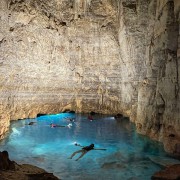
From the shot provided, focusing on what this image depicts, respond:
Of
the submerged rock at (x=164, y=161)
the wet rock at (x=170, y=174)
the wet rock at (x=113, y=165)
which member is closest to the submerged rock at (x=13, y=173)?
the wet rock at (x=113, y=165)

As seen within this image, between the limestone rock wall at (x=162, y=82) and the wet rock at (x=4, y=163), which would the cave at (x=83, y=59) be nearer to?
the limestone rock wall at (x=162, y=82)

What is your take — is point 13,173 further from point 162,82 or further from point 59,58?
point 59,58

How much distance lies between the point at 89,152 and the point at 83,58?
14.3 meters

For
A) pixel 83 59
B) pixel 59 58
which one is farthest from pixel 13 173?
→ pixel 83 59

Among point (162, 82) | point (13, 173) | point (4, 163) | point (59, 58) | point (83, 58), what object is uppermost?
point (83, 58)

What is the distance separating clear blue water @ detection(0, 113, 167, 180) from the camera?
9.89 metres

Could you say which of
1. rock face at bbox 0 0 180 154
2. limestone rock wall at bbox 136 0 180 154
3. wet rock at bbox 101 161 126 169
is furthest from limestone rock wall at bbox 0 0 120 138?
wet rock at bbox 101 161 126 169

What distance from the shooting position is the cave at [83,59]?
15.9 meters

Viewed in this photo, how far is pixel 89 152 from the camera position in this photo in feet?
41.1

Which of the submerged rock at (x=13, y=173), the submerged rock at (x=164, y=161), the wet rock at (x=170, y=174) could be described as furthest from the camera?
the submerged rock at (x=164, y=161)

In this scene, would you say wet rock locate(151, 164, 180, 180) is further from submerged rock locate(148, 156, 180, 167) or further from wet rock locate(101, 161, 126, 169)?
wet rock locate(101, 161, 126, 169)

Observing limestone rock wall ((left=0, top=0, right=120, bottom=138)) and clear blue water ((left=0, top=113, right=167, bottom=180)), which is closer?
clear blue water ((left=0, top=113, right=167, bottom=180))

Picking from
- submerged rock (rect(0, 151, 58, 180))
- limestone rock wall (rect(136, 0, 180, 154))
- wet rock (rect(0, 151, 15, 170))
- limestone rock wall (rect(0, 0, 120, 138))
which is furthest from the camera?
limestone rock wall (rect(0, 0, 120, 138))

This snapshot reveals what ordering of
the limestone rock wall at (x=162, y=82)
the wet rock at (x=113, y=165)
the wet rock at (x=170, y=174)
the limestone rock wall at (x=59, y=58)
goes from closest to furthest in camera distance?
the wet rock at (x=170, y=174) → the wet rock at (x=113, y=165) → the limestone rock wall at (x=162, y=82) → the limestone rock wall at (x=59, y=58)
